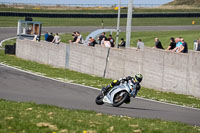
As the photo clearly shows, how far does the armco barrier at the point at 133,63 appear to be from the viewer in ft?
63.6

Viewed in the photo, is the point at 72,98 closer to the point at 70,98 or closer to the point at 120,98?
the point at 70,98

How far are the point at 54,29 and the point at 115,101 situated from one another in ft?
127

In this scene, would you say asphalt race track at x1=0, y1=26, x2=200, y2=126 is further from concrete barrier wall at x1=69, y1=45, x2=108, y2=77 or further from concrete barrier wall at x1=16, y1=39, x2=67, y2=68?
concrete barrier wall at x1=16, y1=39, x2=67, y2=68

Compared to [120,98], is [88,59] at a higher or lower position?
higher

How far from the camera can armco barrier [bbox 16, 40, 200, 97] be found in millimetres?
19375

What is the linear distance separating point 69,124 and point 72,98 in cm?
762

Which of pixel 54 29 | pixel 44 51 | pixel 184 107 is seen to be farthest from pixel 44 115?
pixel 54 29

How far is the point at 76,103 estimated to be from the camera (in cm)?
1538

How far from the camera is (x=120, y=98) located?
14.7 m

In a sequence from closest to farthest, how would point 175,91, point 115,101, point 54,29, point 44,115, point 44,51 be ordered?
point 44,115, point 115,101, point 175,91, point 44,51, point 54,29

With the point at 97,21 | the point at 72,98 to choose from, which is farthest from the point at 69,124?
the point at 97,21

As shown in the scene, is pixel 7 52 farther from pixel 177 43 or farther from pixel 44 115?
pixel 44 115

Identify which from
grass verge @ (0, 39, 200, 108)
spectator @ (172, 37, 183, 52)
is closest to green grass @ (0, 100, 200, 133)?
grass verge @ (0, 39, 200, 108)

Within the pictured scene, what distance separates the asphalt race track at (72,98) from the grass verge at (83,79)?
1.00 m
